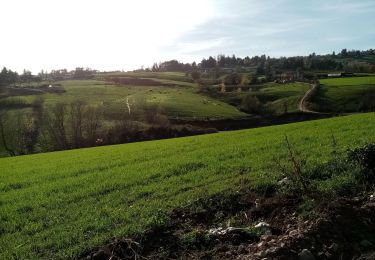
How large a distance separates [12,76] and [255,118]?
91.7 metres

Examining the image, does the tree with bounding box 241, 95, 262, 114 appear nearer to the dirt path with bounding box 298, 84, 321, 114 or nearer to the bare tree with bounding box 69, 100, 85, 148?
the dirt path with bounding box 298, 84, 321, 114

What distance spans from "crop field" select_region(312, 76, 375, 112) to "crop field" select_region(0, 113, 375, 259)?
7015 centimetres

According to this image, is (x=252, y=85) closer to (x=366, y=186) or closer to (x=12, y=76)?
(x=12, y=76)

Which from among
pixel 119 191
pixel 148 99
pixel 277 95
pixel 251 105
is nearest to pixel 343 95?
pixel 277 95

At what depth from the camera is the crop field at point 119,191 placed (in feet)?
36.4

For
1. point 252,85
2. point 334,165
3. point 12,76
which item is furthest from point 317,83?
point 334,165

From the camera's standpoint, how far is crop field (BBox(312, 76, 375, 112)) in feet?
301

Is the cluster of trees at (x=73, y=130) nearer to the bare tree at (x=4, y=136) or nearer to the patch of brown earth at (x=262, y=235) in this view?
the bare tree at (x=4, y=136)

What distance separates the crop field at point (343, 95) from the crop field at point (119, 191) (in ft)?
230

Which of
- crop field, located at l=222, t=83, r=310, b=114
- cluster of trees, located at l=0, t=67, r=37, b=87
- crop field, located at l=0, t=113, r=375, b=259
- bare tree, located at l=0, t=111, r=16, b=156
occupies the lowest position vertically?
bare tree, located at l=0, t=111, r=16, b=156

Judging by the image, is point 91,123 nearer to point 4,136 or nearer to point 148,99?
point 4,136

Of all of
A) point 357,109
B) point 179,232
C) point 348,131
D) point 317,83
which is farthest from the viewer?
point 317,83

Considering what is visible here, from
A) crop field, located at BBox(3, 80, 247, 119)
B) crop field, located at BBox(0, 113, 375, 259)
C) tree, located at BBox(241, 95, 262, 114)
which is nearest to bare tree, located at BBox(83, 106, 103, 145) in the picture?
crop field, located at BBox(3, 80, 247, 119)

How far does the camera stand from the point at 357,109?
8850cm
